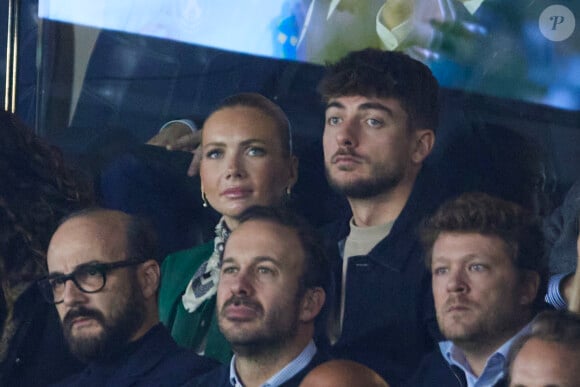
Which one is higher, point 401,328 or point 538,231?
point 538,231

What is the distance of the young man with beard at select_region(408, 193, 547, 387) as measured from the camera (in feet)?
8.13

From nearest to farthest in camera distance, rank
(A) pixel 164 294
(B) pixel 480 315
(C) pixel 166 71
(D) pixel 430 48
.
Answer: (B) pixel 480 315
(D) pixel 430 48
(A) pixel 164 294
(C) pixel 166 71

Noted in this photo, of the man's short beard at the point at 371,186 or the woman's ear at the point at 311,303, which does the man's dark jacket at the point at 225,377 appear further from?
the man's short beard at the point at 371,186

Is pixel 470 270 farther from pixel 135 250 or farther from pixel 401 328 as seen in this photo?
pixel 135 250

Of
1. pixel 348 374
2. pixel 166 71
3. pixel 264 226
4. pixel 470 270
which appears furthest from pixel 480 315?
pixel 166 71

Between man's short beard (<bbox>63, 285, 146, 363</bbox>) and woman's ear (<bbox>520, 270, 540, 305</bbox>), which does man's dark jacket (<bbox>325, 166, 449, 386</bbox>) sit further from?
man's short beard (<bbox>63, 285, 146, 363</bbox>)

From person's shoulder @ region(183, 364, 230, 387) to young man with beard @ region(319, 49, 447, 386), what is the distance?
242 mm

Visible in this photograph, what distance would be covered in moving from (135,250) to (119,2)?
24.3 inches

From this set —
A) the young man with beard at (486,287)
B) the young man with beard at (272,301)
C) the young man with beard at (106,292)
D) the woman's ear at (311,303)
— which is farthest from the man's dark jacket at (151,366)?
the young man with beard at (486,287)

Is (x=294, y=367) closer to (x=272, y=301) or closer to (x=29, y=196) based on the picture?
(x=272, y=301)

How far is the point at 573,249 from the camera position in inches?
99.0

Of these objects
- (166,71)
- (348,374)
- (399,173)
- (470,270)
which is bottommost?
(348,374)

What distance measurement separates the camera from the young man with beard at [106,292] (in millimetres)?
3047

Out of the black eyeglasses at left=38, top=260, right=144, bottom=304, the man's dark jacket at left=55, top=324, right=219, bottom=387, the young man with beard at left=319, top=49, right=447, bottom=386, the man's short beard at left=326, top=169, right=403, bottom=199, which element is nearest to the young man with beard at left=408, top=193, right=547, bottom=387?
the young man with beard at left=319, top=49, right=447, bottom=386
